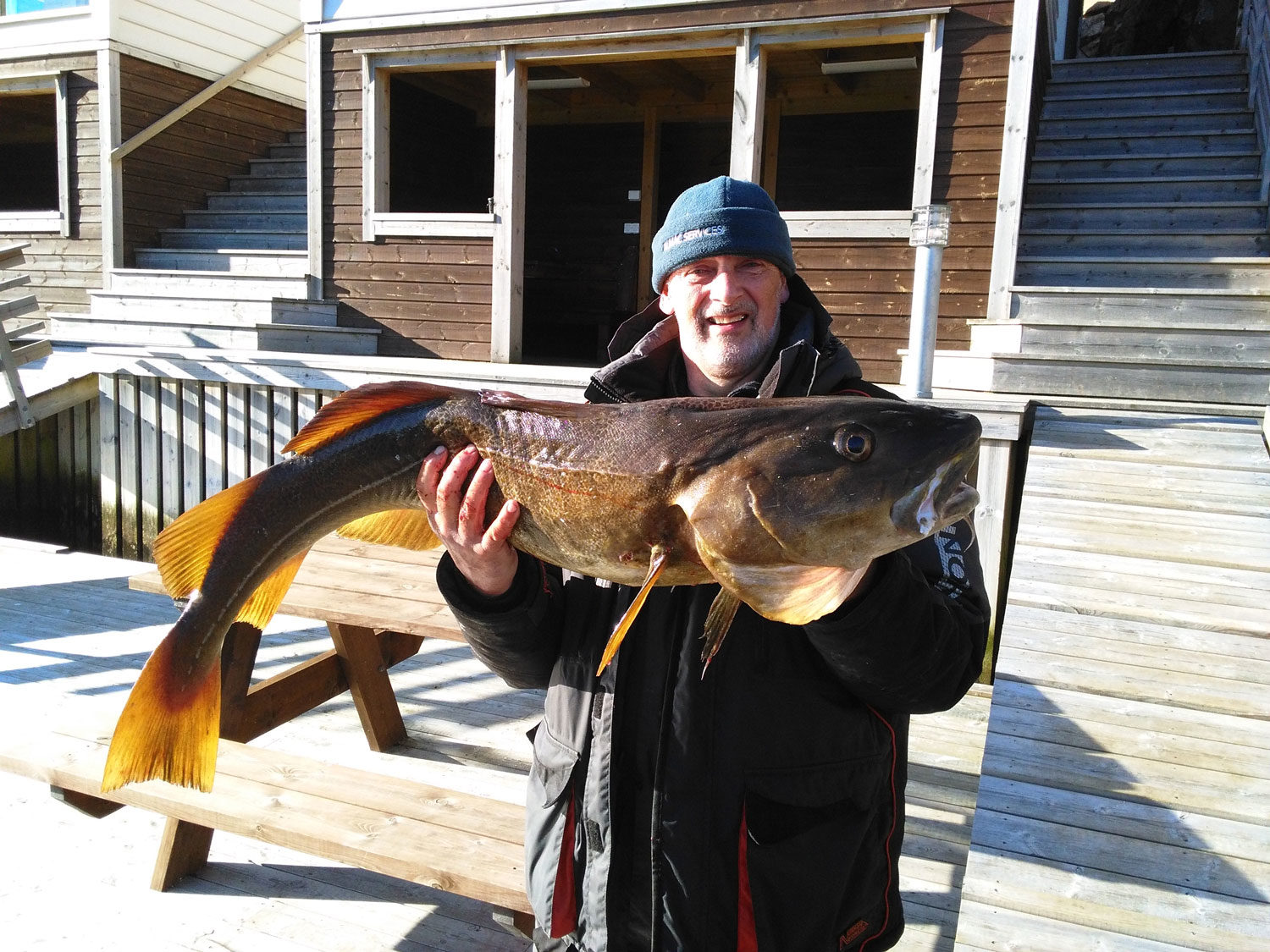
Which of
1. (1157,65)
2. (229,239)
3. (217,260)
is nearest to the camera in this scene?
(1157,65)

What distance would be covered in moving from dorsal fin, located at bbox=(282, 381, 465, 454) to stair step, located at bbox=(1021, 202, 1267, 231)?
25.7 ft

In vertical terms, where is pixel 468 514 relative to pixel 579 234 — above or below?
below

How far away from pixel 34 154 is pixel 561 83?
32.5ft

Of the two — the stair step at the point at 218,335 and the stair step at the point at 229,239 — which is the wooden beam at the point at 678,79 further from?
the stair step at the point at 229,239

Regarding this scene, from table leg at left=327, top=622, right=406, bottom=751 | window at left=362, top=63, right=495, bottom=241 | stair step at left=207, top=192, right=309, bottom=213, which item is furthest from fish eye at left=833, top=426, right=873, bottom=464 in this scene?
stair step at left=207, top=192, right=309, bottom=213

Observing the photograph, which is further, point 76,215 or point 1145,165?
point 76,215

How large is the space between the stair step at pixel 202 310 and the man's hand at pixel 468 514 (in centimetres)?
794

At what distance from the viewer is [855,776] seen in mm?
1866

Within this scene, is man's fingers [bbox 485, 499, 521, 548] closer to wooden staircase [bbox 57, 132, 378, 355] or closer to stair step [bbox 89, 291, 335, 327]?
wooden staircase [bbox 57, 132, 378, 355]

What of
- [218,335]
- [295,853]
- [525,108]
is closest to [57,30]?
[218,335]

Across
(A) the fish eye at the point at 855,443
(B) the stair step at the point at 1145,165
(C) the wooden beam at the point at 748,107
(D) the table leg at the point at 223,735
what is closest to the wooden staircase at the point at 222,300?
(C) the wooden beam at the point at 748,107

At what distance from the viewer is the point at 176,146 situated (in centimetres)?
1201

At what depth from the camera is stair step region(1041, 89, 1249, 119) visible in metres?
9.39

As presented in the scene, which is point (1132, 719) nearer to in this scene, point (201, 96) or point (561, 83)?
point (561, 83)
